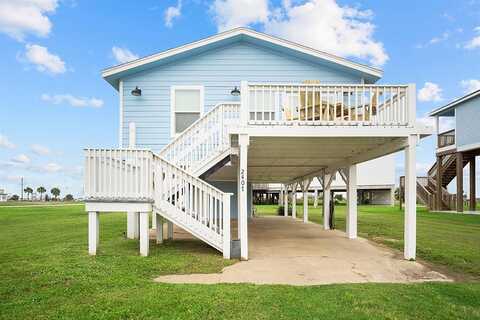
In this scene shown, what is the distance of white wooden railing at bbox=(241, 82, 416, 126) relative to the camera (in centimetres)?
695

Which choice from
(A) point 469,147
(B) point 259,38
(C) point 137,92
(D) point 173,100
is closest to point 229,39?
(B) point 259,38

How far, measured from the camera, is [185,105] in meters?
11.2

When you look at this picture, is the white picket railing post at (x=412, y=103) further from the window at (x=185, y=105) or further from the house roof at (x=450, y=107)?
the house roof at (x=450, y=107)

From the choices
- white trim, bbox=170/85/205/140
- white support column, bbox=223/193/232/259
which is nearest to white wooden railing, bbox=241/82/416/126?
white support column, bbox=223/193/232/259

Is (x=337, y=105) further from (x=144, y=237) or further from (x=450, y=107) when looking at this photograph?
(x=450, y=107)

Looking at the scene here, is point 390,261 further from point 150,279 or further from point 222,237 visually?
point 150,279

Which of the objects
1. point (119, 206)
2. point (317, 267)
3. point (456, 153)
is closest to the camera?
point (317, 267)

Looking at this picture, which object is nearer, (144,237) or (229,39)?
(144,237)

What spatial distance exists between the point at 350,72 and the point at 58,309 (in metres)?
10.1

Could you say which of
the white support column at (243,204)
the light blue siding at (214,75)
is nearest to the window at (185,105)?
the light blue siding at (214,75)

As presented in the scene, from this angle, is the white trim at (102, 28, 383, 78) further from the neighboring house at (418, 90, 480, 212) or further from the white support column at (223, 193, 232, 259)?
the neighboring house at (418, 90, 480, 212)

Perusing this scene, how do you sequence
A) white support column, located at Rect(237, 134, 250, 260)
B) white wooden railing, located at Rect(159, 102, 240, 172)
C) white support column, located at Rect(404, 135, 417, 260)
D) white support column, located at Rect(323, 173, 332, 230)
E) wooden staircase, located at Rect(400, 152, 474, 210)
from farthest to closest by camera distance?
wooden staircase, located at Rect(400, 152, 474, 210) < white support column, located at Rect(323, 173, 332, 230) < white wooden railing, located at Rect(159, 102, 240, 172) < white support column, located at Rect(404, 135, 417, 260) < white support column, located at Rect(237, 134, 250, 260)

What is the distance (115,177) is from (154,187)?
0.79m

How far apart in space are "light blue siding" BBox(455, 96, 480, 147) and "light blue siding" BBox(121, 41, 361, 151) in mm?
12348
